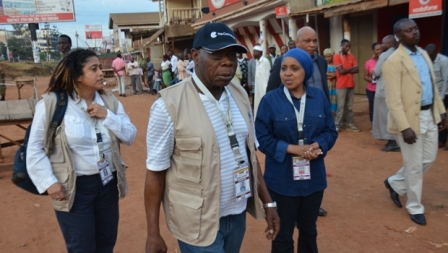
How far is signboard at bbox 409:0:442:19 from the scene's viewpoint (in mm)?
7312

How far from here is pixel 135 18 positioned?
42.5 m

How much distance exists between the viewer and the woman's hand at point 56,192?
8.55 ft

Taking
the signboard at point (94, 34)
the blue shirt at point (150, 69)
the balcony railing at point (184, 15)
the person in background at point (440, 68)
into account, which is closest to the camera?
the person in background at point (440, 68)

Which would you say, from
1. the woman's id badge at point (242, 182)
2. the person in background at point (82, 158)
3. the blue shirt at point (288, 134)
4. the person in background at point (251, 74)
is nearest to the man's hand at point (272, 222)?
the woman's id badge at point (242, 182)

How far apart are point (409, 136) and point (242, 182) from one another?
2.33m

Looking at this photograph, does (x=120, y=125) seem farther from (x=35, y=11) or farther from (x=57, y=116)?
(x=35, y=11)

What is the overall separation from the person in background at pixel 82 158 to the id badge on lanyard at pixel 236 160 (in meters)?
1.03

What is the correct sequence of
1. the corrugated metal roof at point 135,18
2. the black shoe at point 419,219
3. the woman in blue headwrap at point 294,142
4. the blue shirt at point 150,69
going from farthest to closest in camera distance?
the corrugated metal roof at point 135,18 → the blue shirt at point 150,69 → the black shoe at point 419,219 → the woman in blue headwrap at point 294,142

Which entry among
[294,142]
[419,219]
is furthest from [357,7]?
[294,142]

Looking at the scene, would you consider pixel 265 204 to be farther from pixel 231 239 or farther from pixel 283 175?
pixel 283 175

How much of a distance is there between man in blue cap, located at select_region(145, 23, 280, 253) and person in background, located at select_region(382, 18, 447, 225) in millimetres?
2302

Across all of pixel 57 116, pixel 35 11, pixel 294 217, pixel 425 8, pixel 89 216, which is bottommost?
pixel 294 217

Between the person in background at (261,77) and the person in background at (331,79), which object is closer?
the person in background at (331,79)

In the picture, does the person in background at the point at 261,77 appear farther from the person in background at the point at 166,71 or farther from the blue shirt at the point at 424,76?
the person in background at the point at 166,71
